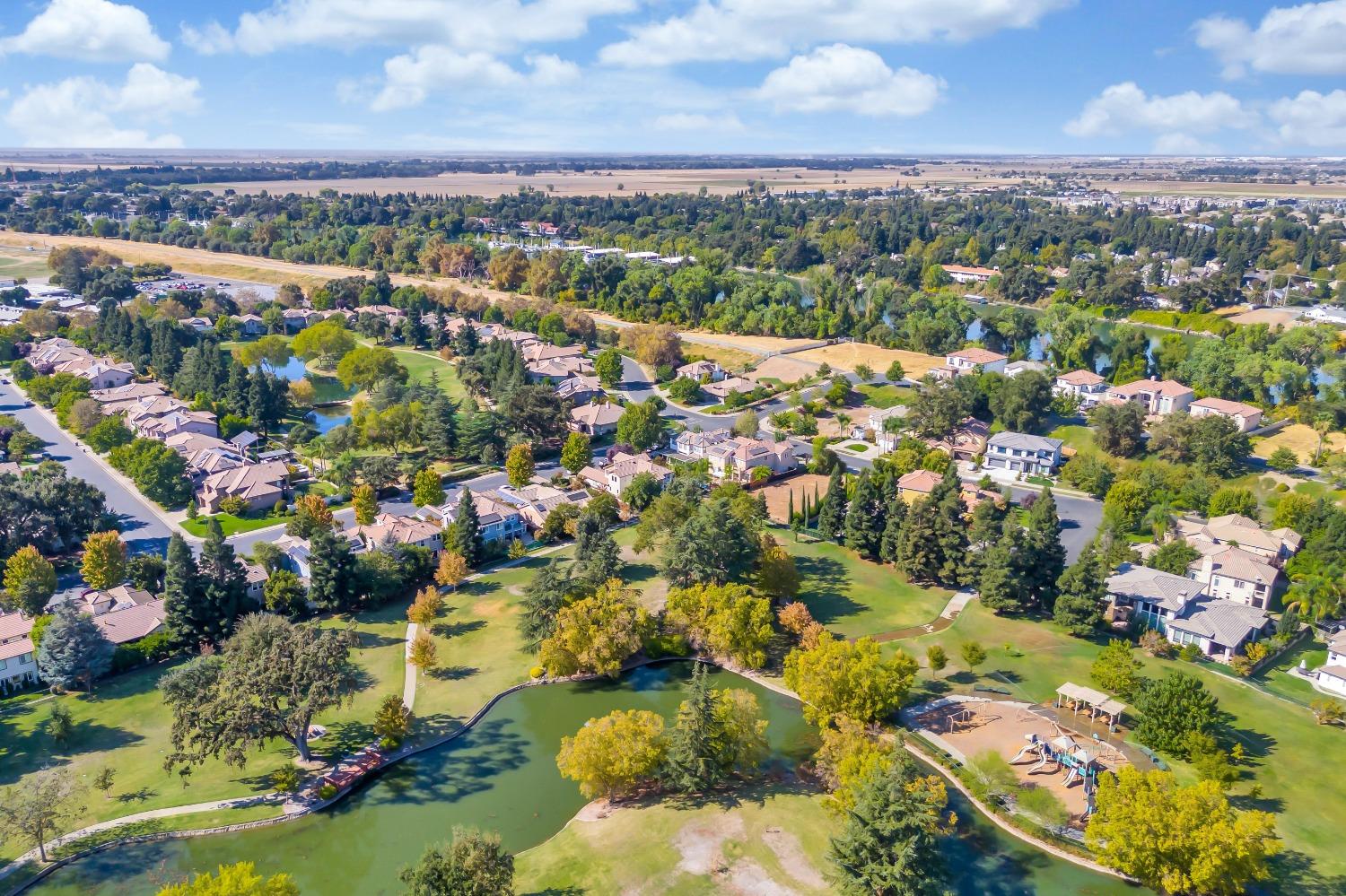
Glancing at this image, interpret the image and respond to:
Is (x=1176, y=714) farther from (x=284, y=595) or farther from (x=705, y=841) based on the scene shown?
(x=284, y=595)

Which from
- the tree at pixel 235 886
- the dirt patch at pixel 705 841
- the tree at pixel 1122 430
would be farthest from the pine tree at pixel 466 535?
the tree at pixel 1122 430

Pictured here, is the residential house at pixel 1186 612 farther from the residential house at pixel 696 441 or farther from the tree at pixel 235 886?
the tree at pixel 235 886

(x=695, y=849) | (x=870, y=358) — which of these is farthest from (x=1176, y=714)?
(x=870, y=358)

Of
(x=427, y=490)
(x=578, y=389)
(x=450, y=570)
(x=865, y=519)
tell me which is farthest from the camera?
(x=578, y=389)

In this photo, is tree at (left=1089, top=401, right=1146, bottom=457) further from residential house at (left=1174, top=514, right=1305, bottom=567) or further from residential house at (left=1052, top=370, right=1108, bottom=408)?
residential house at (left=1174, top=514, right=1305, bottom=567)

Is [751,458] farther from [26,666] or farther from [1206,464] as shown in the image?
[26,666]

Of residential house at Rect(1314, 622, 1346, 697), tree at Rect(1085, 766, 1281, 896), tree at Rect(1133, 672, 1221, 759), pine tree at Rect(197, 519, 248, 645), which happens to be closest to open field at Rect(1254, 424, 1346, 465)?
residential house at Rect(1314, 622, 1346, 697)
